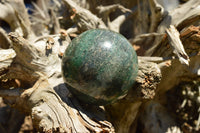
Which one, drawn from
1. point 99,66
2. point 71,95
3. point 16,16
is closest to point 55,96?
point 71,95

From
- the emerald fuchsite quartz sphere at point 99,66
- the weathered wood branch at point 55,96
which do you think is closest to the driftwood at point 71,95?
A: the weathered wood branch at point 55,96

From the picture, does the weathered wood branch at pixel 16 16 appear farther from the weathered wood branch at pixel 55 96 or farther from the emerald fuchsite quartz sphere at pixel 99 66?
the emerald fuchsite quartz sphere at pixel 99 66

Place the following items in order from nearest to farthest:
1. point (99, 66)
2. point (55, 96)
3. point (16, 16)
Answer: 1. point (99, 66)
2. point (55, 96)
3. point (16, 16)

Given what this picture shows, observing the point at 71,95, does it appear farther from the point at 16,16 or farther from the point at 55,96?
the point at 16,16

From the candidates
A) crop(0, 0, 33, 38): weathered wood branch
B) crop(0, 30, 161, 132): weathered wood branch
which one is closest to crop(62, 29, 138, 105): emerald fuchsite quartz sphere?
crop(0, 30, 161, 132): weathered wood branch

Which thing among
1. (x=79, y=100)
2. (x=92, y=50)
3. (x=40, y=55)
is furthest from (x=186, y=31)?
(x=40, y=55)
